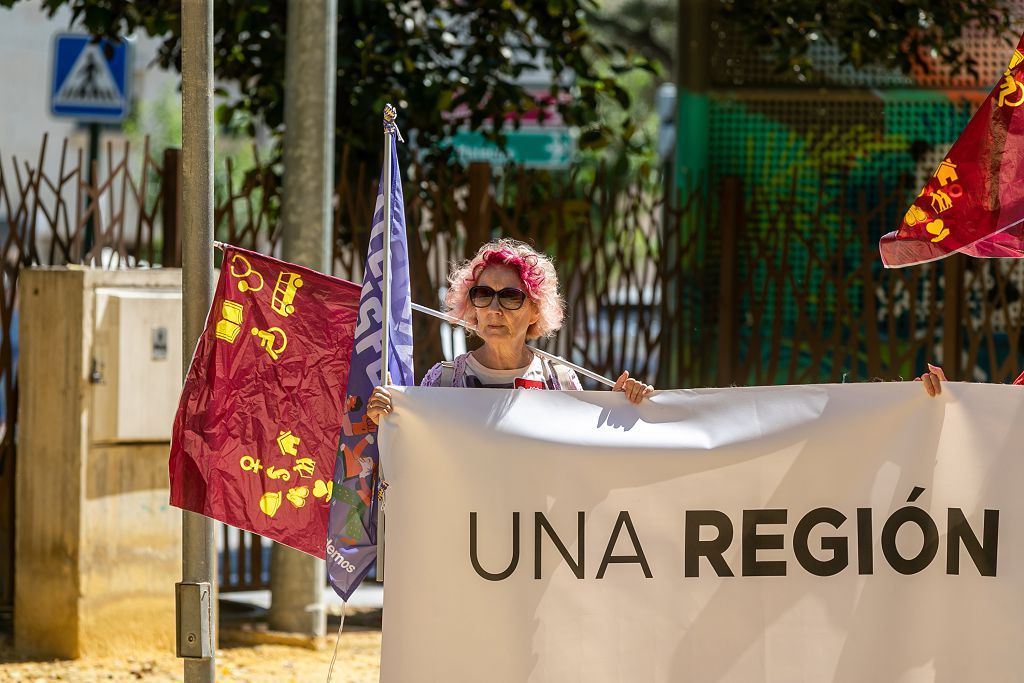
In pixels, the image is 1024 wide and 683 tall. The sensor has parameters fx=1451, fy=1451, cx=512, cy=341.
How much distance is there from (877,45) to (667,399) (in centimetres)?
543

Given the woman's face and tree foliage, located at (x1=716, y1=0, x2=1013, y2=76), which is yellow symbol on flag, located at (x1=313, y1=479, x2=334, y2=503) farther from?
tree foliage, located at (x1=716, y1=0, x2=1013, y2=76)

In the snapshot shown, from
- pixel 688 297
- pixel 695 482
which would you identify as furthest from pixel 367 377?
pixel 688 297

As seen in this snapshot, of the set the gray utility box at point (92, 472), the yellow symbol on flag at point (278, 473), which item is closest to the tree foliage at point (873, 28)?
the gray utility box at point (92, 472)

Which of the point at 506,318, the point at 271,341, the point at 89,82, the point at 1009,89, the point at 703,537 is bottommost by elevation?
the point at 703,537

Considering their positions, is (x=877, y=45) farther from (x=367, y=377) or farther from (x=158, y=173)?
(x=367, y=377)

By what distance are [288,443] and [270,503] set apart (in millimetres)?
220

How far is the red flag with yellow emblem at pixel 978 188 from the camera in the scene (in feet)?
15.9

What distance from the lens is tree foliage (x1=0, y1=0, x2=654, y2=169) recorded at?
8992 mm

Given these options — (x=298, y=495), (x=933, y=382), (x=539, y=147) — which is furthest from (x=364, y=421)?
(x=539, y=147)

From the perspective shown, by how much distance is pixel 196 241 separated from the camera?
499 cm

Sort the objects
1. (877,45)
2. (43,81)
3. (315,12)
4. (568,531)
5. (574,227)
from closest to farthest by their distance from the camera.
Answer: (568,531) → (315,12) → (574,227) → (877,45) → (43,81)

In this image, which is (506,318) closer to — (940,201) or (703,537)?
(703,537)

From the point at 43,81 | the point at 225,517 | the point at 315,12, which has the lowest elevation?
the point at 225,517

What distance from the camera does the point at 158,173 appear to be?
8086mm
